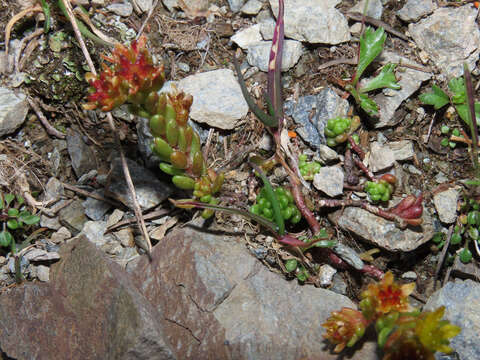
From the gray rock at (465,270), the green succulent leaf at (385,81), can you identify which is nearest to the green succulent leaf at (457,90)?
the green succulent leaf at (385,81)

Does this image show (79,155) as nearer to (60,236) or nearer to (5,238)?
(60,236)

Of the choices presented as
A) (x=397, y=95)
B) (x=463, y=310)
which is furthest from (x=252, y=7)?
(x=463, y=310)

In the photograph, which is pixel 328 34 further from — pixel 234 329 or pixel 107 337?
pixel 107 337

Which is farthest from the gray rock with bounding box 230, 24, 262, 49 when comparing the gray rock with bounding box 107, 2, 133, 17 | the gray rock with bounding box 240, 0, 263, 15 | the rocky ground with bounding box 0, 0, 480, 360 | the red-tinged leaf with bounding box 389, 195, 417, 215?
the red-tinged leaf with bounding box 389, 195, 417, 215

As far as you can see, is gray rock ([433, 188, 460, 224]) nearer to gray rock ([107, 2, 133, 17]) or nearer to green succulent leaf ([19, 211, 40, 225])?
gray rock ([107, 2, 133, 17])

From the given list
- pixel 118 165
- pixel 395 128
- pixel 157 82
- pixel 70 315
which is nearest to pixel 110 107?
pixel 157 82
